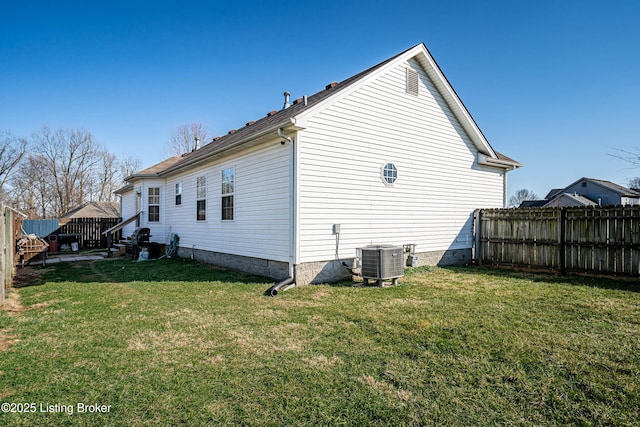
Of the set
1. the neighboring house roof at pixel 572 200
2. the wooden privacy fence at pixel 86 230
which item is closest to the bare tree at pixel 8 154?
the wooden privacy fence at pixel 86 230

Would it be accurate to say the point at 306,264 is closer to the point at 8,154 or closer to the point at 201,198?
the point at 201,198

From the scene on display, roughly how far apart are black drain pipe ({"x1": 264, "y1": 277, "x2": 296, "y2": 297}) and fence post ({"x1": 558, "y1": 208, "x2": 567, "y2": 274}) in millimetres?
7406

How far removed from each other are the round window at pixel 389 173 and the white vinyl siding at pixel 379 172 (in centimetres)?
16

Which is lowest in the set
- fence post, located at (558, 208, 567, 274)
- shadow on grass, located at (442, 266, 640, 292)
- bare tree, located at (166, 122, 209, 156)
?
shadow on grass, located at (442, 266, 640, 292)

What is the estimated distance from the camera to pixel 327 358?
360 cm

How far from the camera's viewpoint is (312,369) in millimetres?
3326

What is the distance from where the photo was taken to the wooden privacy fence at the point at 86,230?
19.0m

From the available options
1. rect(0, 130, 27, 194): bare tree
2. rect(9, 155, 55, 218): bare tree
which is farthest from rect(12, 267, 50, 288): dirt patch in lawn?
rect(0, 130, 27, 194): bare tree

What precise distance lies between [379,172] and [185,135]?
88.3ft

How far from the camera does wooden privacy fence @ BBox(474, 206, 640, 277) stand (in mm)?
7988

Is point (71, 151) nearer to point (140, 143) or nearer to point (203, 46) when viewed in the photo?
point (140, 143)

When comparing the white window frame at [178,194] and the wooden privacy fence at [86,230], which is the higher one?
the white window frame at [178,194]

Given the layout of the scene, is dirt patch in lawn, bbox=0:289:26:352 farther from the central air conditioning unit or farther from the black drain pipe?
the central air conditioning unit

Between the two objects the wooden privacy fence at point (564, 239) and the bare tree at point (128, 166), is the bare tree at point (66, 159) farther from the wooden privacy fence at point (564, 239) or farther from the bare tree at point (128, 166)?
the wooden privacy fence at point (564, 239)
